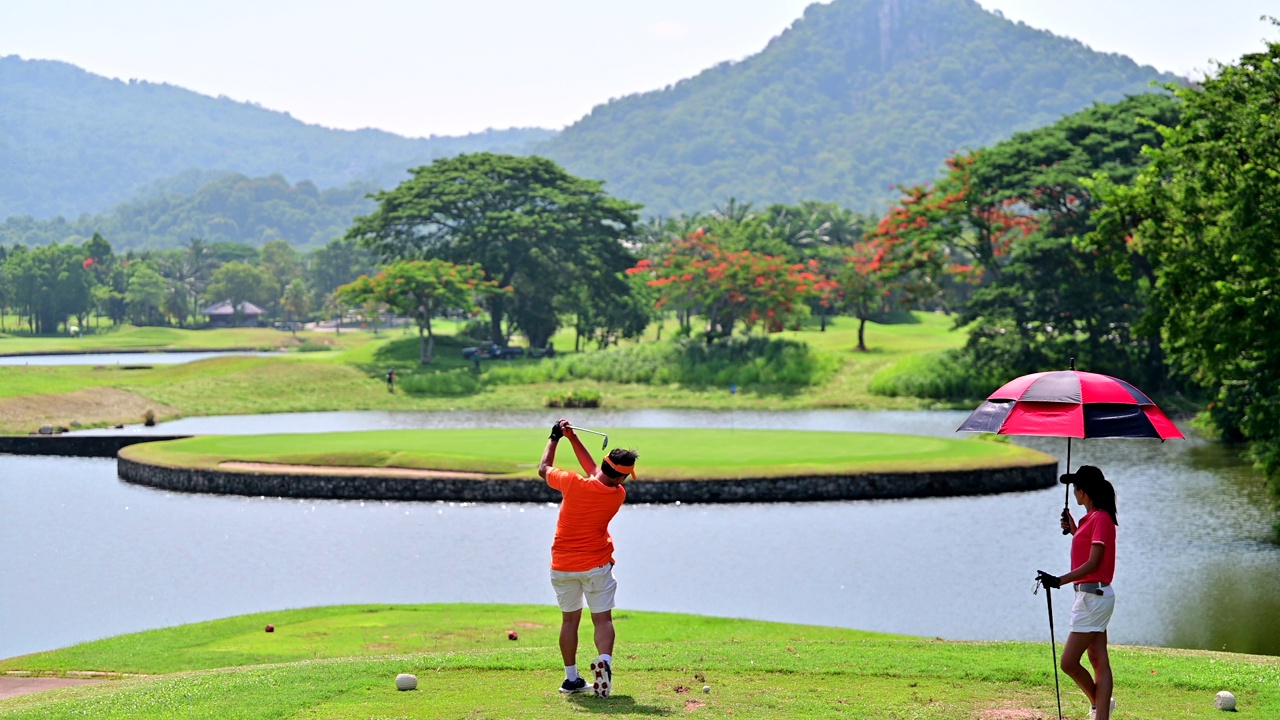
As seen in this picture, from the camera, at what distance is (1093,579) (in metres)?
12.9

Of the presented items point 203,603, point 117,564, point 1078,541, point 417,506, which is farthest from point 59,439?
point 1078,541

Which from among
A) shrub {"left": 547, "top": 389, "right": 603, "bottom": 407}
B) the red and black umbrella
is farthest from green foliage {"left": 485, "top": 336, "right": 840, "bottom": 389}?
the red and black umbrella

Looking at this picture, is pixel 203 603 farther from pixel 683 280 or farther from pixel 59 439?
pixel 683 280

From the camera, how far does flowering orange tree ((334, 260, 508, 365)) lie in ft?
310

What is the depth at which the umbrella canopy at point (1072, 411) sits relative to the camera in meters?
13.5

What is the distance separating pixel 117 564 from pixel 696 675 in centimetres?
1942

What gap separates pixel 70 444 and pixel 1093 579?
4945cm

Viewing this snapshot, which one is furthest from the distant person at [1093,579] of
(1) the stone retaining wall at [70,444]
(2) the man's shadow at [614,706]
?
(1) the stone retaining wall at [70,444]

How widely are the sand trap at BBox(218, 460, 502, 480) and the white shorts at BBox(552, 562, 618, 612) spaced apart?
89.6ft

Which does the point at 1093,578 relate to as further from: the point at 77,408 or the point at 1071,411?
the point at 77,408

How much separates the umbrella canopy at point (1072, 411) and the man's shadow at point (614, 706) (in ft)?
13.0

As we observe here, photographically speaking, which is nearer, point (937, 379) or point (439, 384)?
point (937, 379)

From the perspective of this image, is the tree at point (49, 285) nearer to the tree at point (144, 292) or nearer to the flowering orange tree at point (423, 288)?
the tree at point (144, 292)

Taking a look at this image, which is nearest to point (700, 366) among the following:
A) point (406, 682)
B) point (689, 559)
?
point (689, 559)
